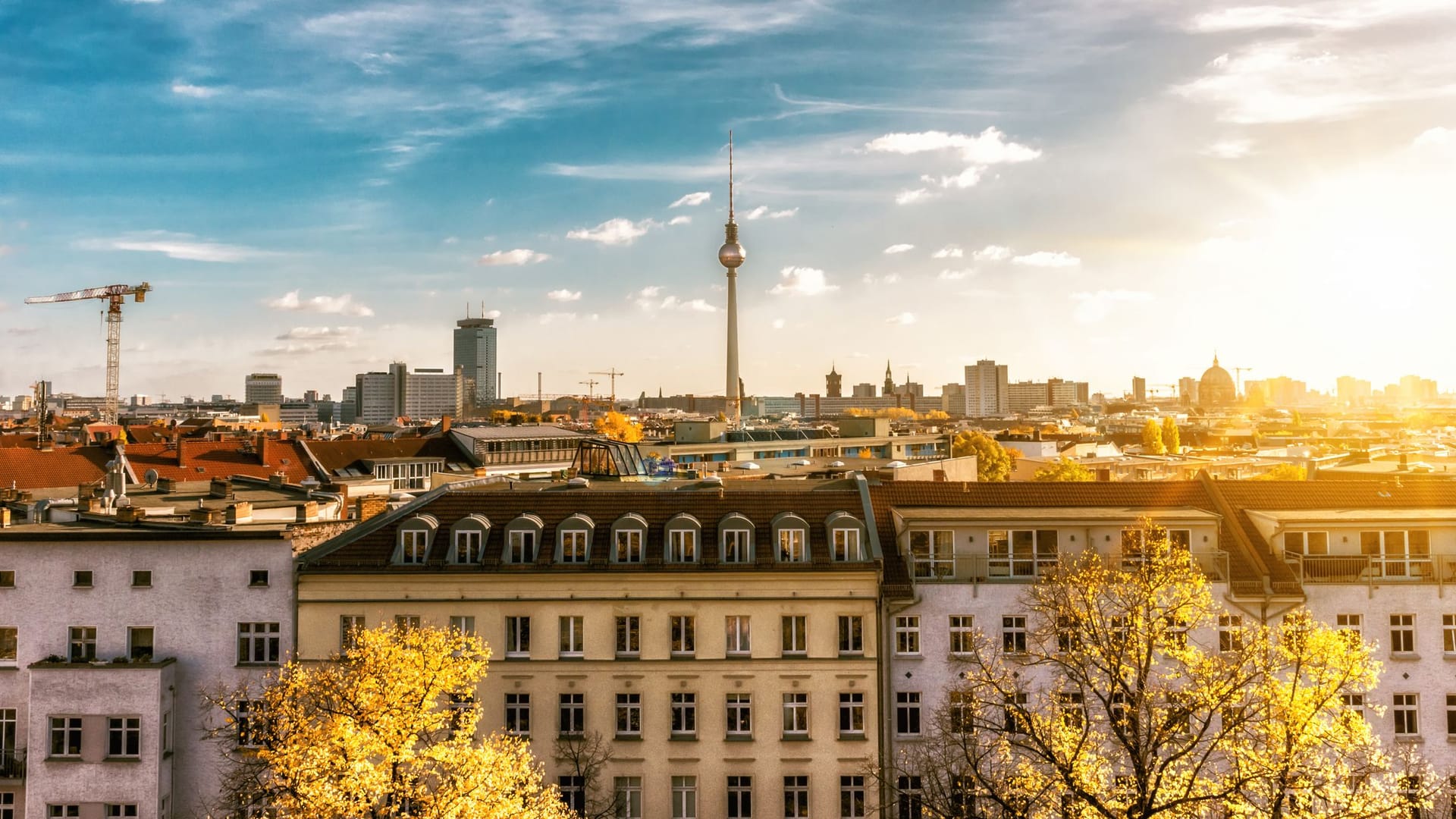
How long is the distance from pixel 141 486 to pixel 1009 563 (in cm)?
4759

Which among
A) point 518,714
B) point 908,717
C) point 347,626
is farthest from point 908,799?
point 347,626

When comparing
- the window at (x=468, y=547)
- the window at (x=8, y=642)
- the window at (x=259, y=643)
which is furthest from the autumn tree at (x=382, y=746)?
the window at (x=8, y=642)

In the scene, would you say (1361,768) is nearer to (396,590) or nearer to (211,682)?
(396,590)

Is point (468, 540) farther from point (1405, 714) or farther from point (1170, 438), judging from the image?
point (1170, 438)

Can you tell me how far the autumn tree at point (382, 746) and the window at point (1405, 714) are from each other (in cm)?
2744

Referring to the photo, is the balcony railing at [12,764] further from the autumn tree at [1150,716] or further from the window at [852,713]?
the autumn tree at [1150,716]

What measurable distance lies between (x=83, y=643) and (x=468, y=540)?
13519 millimetres

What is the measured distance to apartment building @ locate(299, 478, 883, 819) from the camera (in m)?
32.8

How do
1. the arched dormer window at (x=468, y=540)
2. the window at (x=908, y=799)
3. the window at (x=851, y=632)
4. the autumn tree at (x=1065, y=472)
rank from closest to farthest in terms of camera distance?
the window at (x=908, y=799)
the window at (x=851, y=632)
the arched dormer window at (x=468, y=540)
the autumn tree at (x=1065, y=472)

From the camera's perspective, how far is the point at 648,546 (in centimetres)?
3481

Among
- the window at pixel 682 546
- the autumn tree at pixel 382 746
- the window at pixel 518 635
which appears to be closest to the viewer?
the autumn tree at pixel 382 746

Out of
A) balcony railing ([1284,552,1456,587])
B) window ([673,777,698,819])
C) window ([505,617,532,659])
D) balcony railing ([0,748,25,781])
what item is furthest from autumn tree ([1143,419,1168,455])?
balcony railing ([0,748,25,781])

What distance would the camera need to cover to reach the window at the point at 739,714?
33.1 meters

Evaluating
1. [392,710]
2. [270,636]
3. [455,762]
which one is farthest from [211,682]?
[455,762]
